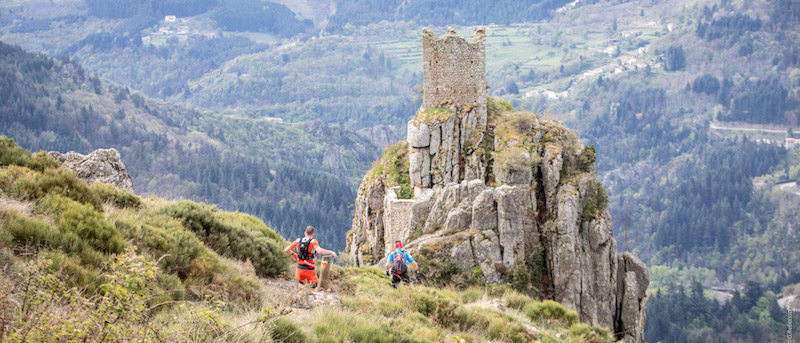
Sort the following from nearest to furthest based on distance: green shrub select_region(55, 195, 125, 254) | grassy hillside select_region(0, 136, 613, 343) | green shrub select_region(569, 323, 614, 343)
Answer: grassy hillside select_region(0, 136, 613, 343)
green shrub select_region(55, 195, 125, 254)
green shrub select_region(569, 323, 614, 343)

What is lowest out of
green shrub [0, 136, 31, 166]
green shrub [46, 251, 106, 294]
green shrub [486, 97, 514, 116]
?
green shrub [486, 97, 514, 116]

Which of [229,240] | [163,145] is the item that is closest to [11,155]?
[229,240]

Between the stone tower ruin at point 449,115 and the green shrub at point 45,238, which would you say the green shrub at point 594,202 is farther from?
the green shrub at point 45,238

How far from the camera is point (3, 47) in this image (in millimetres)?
134000

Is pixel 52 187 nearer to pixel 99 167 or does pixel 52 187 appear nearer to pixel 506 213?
pixel 99 167

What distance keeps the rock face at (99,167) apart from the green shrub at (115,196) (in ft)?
9.45

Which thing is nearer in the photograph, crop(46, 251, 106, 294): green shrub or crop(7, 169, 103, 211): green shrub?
crop(46, 251, 106, 294): green shrub

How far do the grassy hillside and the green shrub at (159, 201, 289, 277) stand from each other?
0.10 feet

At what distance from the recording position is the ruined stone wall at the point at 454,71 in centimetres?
3634

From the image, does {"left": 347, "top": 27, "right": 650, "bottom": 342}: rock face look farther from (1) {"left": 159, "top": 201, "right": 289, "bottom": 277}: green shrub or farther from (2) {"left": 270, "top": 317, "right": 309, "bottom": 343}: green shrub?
(2) {"left": 270, "top": 317, "right": 309, "bottom": 343}: green shrub

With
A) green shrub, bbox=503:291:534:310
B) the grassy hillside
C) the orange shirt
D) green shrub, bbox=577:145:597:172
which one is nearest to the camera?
the grassy hillside

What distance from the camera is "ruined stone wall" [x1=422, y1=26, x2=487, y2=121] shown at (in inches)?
1431

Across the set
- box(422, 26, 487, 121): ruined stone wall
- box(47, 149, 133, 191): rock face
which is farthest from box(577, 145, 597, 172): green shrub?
box(47, 149, 133, 191): rock face

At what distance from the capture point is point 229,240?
1450 centimetres
